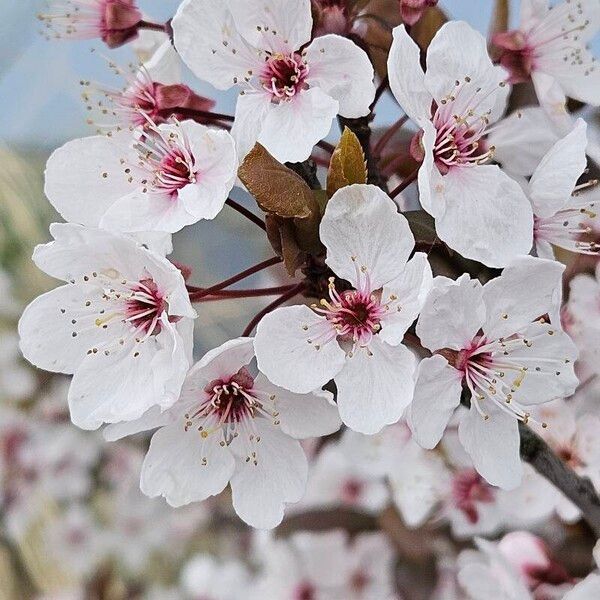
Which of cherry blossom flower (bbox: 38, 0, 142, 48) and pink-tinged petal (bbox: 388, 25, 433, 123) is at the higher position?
pink-tinged petal (bbox: 388, 25, 433, 123)

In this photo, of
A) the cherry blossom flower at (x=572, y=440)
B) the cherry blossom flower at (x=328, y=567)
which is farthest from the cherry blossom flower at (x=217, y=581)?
the cherry blossom flower at (x=572, y=440)

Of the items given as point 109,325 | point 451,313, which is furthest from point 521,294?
point 109,325

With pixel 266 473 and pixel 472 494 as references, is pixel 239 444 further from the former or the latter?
pixel 472 494

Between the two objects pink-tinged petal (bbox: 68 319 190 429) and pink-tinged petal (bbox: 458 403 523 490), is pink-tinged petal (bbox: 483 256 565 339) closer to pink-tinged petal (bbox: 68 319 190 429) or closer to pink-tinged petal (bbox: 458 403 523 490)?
pink-tinged petal (bbox: 458 403 523 490)

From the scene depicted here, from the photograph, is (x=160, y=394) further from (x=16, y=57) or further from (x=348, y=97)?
(x=16, y=57)

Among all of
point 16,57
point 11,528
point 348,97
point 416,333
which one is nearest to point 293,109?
point 348,97

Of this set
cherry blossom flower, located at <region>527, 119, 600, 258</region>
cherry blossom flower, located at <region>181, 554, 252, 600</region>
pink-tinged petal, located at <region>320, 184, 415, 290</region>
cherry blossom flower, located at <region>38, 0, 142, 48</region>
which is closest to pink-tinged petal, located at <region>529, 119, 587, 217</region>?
cherry blossom flower, located at <region>527, 119, 600, 258</region>

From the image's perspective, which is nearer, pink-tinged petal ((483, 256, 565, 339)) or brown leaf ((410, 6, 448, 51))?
pink-tinged petal ((483, 256, 565, 339))
